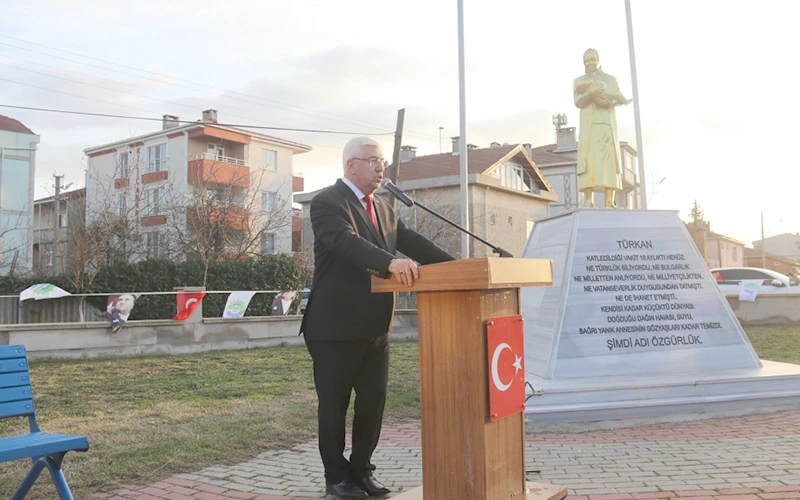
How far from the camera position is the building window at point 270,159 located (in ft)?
122

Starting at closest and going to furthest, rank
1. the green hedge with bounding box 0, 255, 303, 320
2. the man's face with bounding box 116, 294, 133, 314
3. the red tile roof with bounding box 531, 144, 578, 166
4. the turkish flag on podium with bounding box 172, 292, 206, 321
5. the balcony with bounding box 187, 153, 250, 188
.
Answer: the man's face with bounding box 116, 294, 133, 314
the turkish flag on podium with bounding box 172, 292, 206, 321
the green hedge with bounding box 0, 255, 303, 320
the balcony with bounding box 187, 153, 250, 188
the red tile roof with bounding box 531, 144, 578, 166

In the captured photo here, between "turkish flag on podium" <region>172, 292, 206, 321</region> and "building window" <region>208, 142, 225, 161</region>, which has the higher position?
"building window" <region>208, 142, 225, 161</region>

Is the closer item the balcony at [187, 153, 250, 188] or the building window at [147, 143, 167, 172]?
the balcony at [187, 153, 250, 188]

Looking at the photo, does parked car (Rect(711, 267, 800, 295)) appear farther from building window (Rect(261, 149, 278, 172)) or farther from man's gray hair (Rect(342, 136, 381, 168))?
building window (Rect(261, 149, 278, 172))

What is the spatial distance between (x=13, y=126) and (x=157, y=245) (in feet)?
50.0

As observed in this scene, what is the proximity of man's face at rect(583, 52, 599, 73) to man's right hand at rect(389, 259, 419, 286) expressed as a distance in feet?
25.1

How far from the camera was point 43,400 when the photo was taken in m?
7.60

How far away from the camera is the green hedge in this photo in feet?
52.0

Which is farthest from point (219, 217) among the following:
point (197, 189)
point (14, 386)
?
point (14, 386)

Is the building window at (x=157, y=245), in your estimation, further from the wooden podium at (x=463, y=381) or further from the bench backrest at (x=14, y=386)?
the wooden podium at (x=463, y=381)

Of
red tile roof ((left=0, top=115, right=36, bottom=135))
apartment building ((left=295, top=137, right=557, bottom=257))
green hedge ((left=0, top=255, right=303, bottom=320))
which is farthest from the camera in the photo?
apartment building ((left=295, top=137, right=557, bottom=257))

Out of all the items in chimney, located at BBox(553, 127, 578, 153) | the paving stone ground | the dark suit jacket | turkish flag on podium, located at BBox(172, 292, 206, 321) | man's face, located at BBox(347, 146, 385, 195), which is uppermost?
chimney, located at BBox(553, 127, 578, 153)

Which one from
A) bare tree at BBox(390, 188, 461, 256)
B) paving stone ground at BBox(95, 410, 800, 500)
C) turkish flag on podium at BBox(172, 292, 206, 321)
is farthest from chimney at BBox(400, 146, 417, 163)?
paving stone ground at BBox(95, 410, 800, 500)

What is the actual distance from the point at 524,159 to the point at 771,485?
37.3 metres
